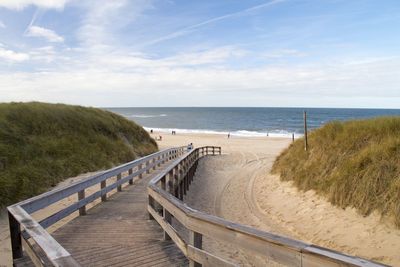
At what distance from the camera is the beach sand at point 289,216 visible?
24.7 feet

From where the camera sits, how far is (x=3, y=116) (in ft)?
48.1

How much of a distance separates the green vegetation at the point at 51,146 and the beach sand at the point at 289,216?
475 centimetres

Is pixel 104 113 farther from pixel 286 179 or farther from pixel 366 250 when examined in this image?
pixel 366 250

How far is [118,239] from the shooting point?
6.02 meters

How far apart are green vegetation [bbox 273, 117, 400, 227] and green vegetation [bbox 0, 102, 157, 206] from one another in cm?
855

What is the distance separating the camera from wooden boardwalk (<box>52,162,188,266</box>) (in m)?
5.11

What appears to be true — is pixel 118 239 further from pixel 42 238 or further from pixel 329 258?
pixel 329 258

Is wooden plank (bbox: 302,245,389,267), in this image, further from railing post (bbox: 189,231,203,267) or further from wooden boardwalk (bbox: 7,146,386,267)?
railing post (bbox: 189,231,203,267)

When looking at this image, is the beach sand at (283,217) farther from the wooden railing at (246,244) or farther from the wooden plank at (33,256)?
the wooden railing at (246,244)

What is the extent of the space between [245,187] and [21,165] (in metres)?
8.85

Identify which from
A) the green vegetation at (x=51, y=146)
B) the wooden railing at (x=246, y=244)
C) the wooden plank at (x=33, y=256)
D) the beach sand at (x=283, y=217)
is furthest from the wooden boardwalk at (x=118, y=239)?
the green vegetation at (x=51, y=146)

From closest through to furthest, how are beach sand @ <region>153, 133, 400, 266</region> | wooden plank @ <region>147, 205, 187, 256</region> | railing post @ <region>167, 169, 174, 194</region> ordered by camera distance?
1. wooden plank @ <region>147, 205, 187, 256</region>
2. beach sand @ <region>153, 133, 400, 266</region>
3. railing post @ <region>167, 169, 174, 194</region>

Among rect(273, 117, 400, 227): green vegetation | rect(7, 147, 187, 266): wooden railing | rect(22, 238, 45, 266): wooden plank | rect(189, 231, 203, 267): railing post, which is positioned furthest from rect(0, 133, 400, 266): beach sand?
rect(189, 231, 203, 267): railing post

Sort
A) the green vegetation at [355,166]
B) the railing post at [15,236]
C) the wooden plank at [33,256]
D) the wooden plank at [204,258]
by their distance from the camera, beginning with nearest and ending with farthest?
the wooden plank at [204,258]
the wooden plank at [33,256]
the railing post at [15,236]
the green vegetation at [355,166]
